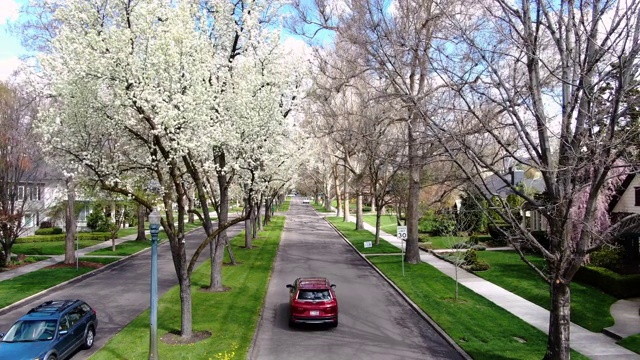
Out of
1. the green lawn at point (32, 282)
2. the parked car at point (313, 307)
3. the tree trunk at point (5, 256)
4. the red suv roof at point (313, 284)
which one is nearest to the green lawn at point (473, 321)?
the parked car at point (313, 307)

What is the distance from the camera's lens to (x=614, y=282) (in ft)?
66.1

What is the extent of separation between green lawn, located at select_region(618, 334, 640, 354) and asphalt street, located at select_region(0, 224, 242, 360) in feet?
48.5

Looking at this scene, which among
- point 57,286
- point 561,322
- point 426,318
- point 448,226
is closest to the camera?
point 561,322

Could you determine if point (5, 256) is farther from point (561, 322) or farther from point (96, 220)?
point (561, 322)

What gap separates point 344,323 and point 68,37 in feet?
38.6

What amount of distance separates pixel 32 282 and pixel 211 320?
12996 mm

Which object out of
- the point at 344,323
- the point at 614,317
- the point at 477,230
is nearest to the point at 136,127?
the point at 344,323

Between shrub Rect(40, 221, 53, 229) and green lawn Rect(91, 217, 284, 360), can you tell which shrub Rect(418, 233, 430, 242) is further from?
shrub Rect(40, 221, 53, 229)

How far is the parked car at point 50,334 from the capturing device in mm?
12156

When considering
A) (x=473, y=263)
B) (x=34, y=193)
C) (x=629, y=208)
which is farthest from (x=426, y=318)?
(x=34, y=193)

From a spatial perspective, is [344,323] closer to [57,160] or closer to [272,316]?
[272,316]

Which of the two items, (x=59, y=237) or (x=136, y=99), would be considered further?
(x=59, y=237)

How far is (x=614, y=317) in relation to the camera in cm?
1691

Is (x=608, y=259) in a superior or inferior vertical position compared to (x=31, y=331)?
superior
